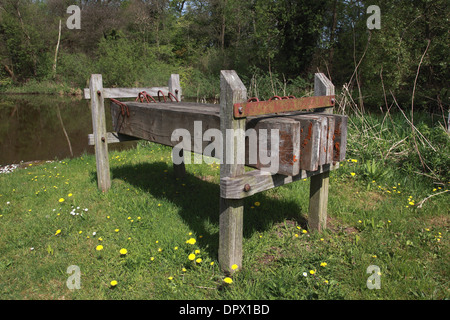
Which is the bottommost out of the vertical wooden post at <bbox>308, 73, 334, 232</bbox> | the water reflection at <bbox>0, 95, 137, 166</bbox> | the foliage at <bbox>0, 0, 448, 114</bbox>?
the water reflection at <bbox>0, 95, 137, 166</bbox>

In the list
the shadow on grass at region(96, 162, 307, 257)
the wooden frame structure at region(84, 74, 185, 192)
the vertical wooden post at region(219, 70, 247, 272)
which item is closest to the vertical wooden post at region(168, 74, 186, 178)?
the shadow on grass at region(96, 162, 307, 257)

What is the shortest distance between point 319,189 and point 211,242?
0.99 meters

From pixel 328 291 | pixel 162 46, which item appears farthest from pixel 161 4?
pixel 328 291

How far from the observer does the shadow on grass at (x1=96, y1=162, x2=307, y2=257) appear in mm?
3008

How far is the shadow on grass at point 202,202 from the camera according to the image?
301 centimetres

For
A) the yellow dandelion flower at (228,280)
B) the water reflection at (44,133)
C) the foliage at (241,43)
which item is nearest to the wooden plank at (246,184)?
the yellow dandelion flower at (228,280)

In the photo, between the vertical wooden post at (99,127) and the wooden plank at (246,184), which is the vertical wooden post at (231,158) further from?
the vertical wooden post at (99,127)

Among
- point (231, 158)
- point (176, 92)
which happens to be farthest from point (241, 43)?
point (231, 158)

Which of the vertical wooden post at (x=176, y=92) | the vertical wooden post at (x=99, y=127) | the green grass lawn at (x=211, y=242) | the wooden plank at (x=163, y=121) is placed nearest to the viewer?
the green grass lawn at (x=211, y=242)

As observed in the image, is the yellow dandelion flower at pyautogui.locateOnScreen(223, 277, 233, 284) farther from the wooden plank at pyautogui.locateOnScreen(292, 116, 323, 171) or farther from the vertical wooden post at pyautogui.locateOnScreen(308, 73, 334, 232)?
the vertical wooden post at pyautogui.locateOnScreen(308, 73, 334, 232)

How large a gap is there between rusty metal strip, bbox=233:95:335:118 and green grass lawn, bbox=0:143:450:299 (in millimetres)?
1078

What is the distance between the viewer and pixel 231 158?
82.5 inches

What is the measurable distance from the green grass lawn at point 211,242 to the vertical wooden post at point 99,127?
0.58 feet

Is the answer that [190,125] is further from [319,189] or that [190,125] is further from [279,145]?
[319,189]
